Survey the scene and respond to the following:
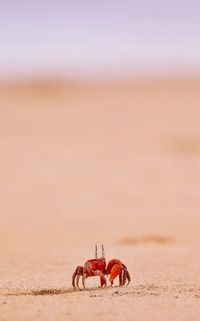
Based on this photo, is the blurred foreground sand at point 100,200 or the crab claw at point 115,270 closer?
the blurred foreground sand at point 100,200

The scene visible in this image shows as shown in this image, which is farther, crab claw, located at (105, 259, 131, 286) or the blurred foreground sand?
crab claw, located at (105, 259, 131, 286)

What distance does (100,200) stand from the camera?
22.3 m

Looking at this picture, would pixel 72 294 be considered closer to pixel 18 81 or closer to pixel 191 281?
pixel 191 281

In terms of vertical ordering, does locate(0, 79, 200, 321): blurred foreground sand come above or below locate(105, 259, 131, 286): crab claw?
above

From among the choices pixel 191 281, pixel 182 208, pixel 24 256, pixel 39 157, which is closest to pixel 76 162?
pixel 39 157

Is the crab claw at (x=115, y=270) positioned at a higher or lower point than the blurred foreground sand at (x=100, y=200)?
lower

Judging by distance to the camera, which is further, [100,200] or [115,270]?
[100,200]

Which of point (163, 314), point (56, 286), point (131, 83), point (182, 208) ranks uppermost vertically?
point (131, 83)

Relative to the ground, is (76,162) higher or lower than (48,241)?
higher

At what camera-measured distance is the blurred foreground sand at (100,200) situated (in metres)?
9.07

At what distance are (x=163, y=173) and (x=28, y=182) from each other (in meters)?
4.35

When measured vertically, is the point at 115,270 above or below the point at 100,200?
below

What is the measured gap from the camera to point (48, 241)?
1667 centimetres

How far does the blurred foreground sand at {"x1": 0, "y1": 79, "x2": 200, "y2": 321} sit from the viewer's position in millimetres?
9070
